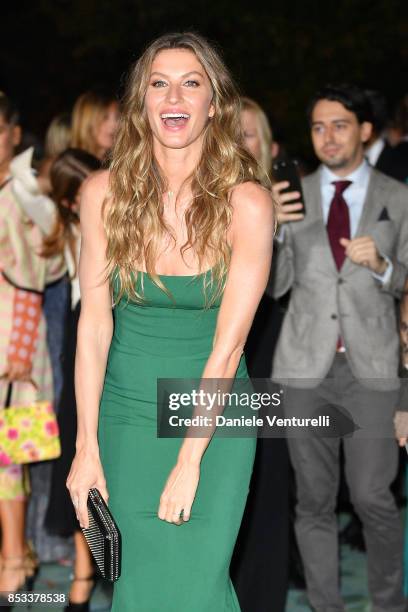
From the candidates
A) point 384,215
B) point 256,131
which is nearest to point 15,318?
point 256,131

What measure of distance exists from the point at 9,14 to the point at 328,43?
6.24 metres

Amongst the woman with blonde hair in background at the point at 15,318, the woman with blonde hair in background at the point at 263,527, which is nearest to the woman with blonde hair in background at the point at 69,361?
the woman with blonde hair in background at the point at 15,318

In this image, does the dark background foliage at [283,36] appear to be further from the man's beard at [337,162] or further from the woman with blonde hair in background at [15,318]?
the man's beard at [337,162]

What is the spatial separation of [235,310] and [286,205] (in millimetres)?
→ 1625

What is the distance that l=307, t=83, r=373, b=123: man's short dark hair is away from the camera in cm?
511

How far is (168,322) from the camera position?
3.55m

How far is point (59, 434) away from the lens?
5.29m

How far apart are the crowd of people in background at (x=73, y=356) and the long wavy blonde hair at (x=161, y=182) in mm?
1223

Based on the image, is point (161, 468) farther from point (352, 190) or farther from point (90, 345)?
point (352, 190)

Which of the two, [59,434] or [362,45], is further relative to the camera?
[362,45]

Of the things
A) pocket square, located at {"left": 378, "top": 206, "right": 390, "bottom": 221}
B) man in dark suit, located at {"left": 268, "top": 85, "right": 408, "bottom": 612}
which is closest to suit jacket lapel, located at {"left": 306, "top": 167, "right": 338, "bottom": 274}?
man in dark suit, located at {"left": 268, "top": 85, "right": 408, "bottom": 612}

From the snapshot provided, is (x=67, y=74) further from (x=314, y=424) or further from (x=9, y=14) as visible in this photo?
(x=314, y=424)

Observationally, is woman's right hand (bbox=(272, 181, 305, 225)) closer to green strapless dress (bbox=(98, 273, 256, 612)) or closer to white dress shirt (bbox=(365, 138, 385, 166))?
green strapless dress (bbox=(98, 273, 256, 612))

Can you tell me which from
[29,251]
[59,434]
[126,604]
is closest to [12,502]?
[59,434]
